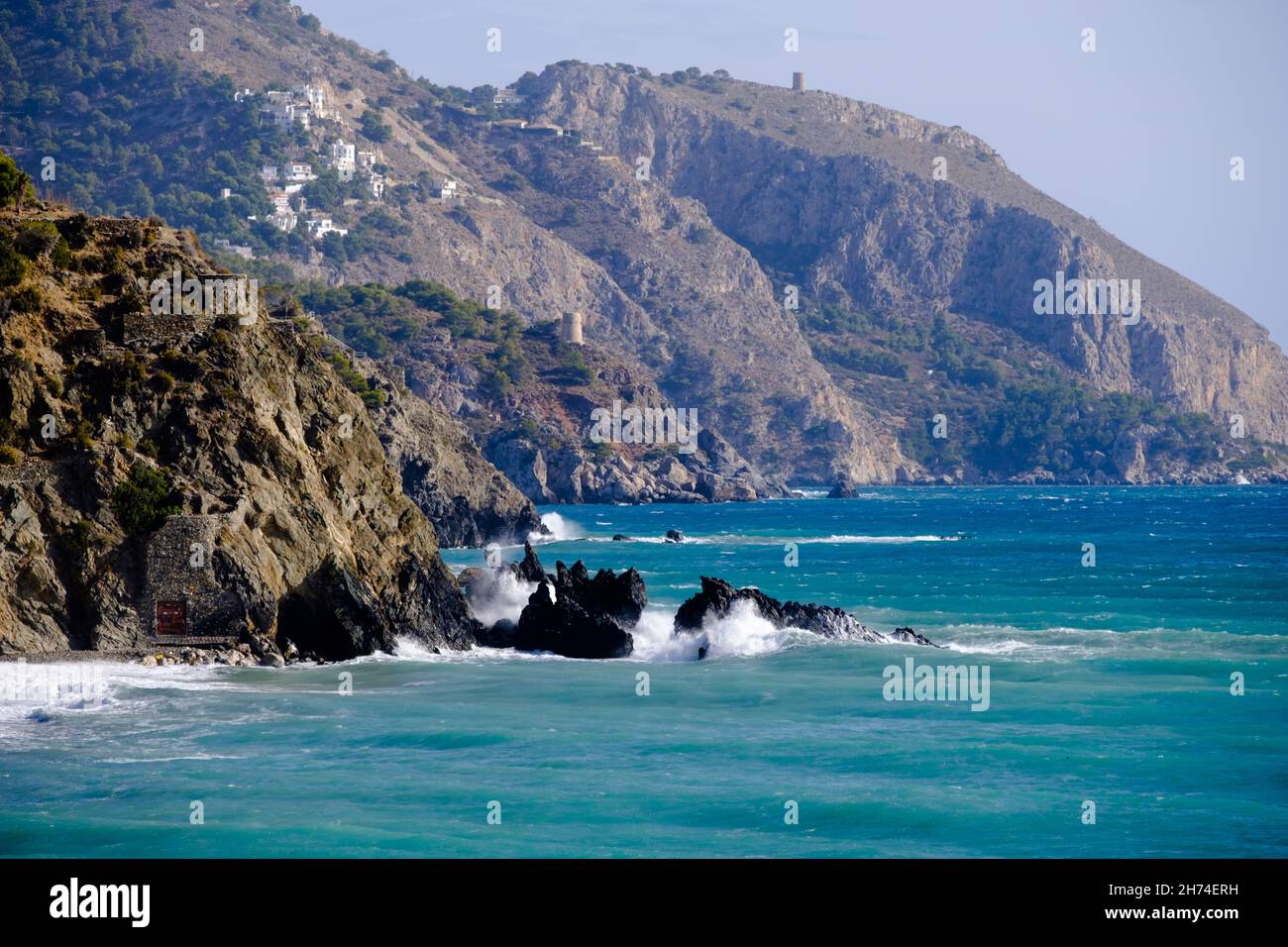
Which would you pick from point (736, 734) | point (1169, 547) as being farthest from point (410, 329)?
point (736, 734)

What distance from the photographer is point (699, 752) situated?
2825 centimetres

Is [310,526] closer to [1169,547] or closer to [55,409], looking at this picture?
[55,409]

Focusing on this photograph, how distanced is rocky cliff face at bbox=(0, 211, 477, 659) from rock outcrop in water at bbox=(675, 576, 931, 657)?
6107 mm

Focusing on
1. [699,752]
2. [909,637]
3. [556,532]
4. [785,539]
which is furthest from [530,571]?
[785,539]

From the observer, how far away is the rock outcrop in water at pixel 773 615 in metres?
43.1

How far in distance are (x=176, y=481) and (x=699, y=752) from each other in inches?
577

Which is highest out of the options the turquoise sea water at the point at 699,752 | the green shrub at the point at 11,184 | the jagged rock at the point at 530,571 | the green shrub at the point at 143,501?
the green shrub at the point at 11,184

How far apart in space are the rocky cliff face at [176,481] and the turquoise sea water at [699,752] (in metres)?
1.69

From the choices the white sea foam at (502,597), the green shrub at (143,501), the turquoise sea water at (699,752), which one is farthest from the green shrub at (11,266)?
the white sea foam at (502,597)

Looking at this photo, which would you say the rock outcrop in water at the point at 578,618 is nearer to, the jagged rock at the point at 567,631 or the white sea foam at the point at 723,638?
the jagged rock at the point at 567,631

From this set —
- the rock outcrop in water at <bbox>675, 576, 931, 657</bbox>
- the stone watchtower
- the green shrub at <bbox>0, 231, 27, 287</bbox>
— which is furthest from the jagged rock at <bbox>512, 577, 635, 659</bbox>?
the stone watchtower

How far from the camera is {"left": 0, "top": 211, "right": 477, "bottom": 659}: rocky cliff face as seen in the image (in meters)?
34.3
